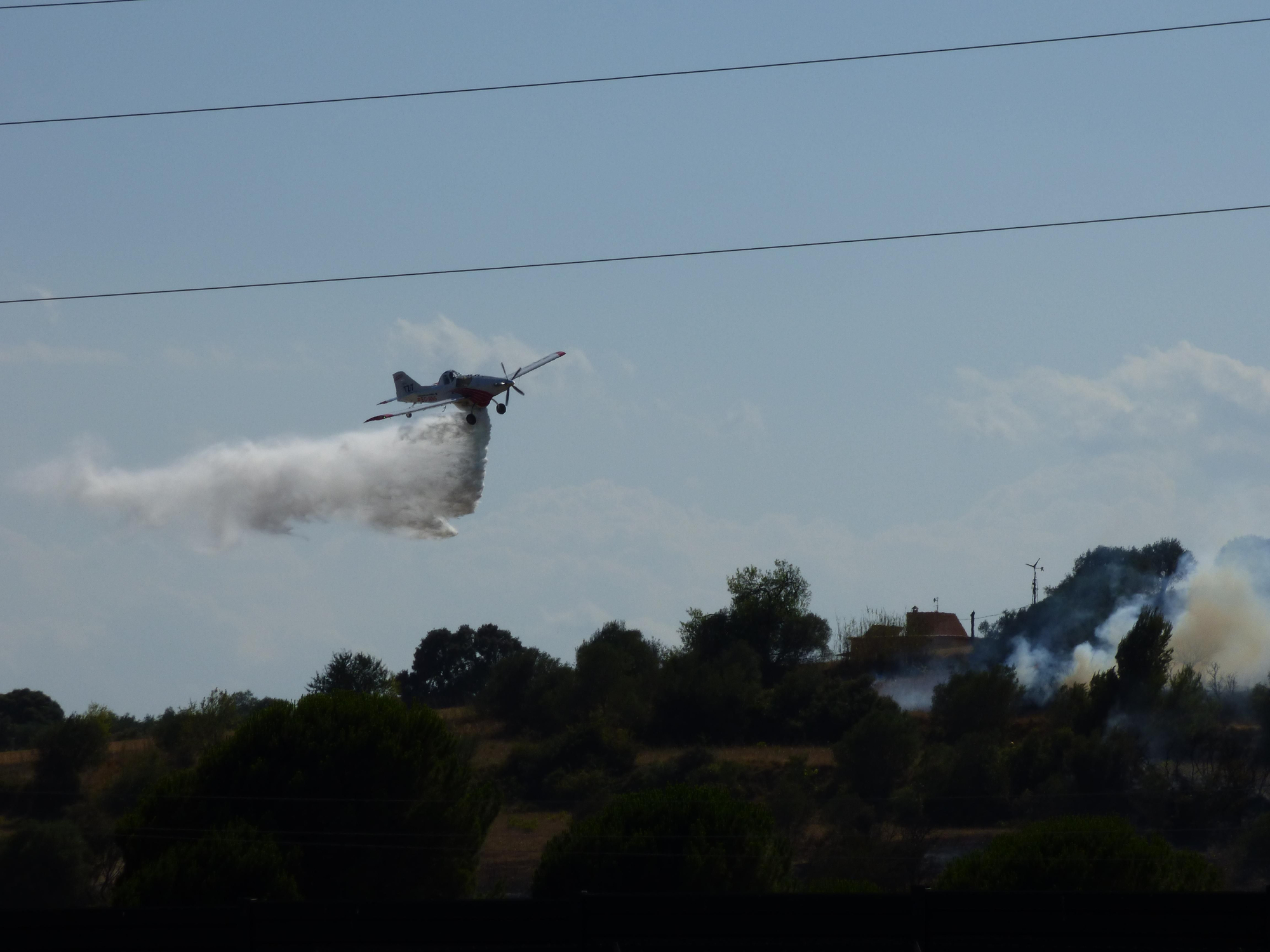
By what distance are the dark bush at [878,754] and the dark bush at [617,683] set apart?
23.0m

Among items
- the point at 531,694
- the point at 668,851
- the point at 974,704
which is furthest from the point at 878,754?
the point at 668,851

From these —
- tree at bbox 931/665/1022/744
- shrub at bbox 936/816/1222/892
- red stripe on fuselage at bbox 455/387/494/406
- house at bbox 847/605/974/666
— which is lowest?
shrub at bbox 936/816/1222/892

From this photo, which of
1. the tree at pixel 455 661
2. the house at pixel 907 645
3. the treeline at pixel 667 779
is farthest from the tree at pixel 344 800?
the tree at pixel 455 661

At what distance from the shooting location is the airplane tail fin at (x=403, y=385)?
6285cm

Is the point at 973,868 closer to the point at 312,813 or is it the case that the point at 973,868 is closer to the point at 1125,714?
the point at 312,813

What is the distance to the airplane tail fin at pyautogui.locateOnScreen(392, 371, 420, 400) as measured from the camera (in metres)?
62.8

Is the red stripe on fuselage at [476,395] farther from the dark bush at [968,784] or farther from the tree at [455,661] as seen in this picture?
the tree at [455,661]

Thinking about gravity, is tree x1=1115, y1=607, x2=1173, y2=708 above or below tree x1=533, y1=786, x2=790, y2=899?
above

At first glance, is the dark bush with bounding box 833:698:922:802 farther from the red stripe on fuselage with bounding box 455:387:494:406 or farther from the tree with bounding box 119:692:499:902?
the red stripe on fuselage with bounding box 455:387:494:406

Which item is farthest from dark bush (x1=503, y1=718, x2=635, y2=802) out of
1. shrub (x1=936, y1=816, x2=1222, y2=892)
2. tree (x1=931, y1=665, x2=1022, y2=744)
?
shrub (x1=936, y1=816, x2=1222, y2=892)

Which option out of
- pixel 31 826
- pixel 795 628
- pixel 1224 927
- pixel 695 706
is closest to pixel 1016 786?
pixel 695 706

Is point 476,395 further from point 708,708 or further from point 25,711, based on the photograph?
point 25,711

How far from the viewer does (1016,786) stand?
8875 cm

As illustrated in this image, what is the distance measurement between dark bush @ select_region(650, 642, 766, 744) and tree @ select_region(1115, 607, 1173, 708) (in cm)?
2656
